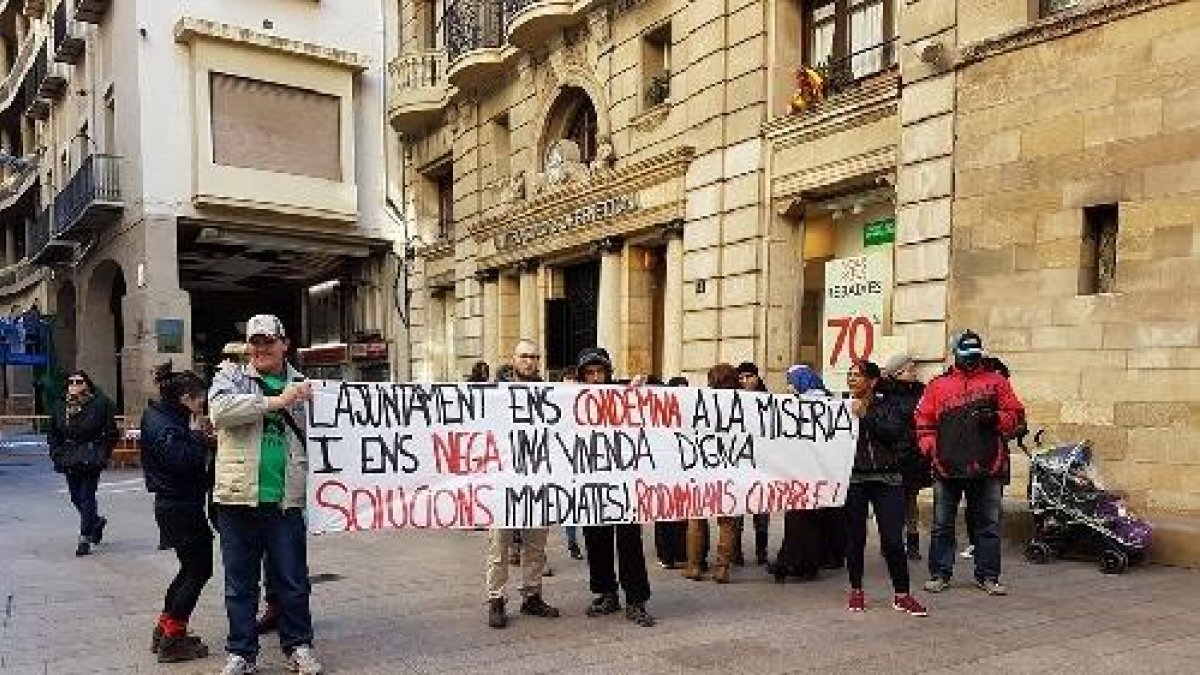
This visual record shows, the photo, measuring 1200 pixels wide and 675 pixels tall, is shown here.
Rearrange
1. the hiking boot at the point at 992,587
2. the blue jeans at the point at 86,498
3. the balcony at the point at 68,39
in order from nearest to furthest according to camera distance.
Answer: the hiking boot at the point at 992,587 → the blue jeans at the point at 86,498 → the balcony at the point at 68,39

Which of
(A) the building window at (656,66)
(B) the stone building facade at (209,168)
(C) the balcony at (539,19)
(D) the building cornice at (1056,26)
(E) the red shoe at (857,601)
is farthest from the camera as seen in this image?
(B) the stone building facade at (209,168)

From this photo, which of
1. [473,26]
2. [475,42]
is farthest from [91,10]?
[475,42]

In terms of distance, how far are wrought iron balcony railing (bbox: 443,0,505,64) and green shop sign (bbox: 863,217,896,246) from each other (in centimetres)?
985

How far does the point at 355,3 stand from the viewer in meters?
23.0

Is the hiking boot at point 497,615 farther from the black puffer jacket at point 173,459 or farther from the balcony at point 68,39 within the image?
the balcony at point 68,39

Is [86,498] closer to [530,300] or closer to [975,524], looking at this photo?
[975,524]

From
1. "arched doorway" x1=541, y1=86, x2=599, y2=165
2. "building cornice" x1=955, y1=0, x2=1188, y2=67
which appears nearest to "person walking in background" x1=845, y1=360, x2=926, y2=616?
"building cornice" x1=955, y1=0, x2=1188, y2=67

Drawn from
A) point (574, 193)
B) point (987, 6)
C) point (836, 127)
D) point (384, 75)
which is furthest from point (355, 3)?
point (987, 6)

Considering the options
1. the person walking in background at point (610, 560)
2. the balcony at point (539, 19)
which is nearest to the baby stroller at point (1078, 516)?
the person walking in background at point (610, 560)

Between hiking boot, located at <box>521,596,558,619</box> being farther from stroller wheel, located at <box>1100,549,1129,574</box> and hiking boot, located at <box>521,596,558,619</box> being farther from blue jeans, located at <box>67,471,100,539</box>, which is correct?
blue jeans, located at <box>67,471,100,539</box>

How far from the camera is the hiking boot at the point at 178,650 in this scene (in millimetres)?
5008

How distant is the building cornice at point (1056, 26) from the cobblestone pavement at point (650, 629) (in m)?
4.82

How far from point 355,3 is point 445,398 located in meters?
20.0

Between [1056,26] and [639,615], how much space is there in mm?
6879
